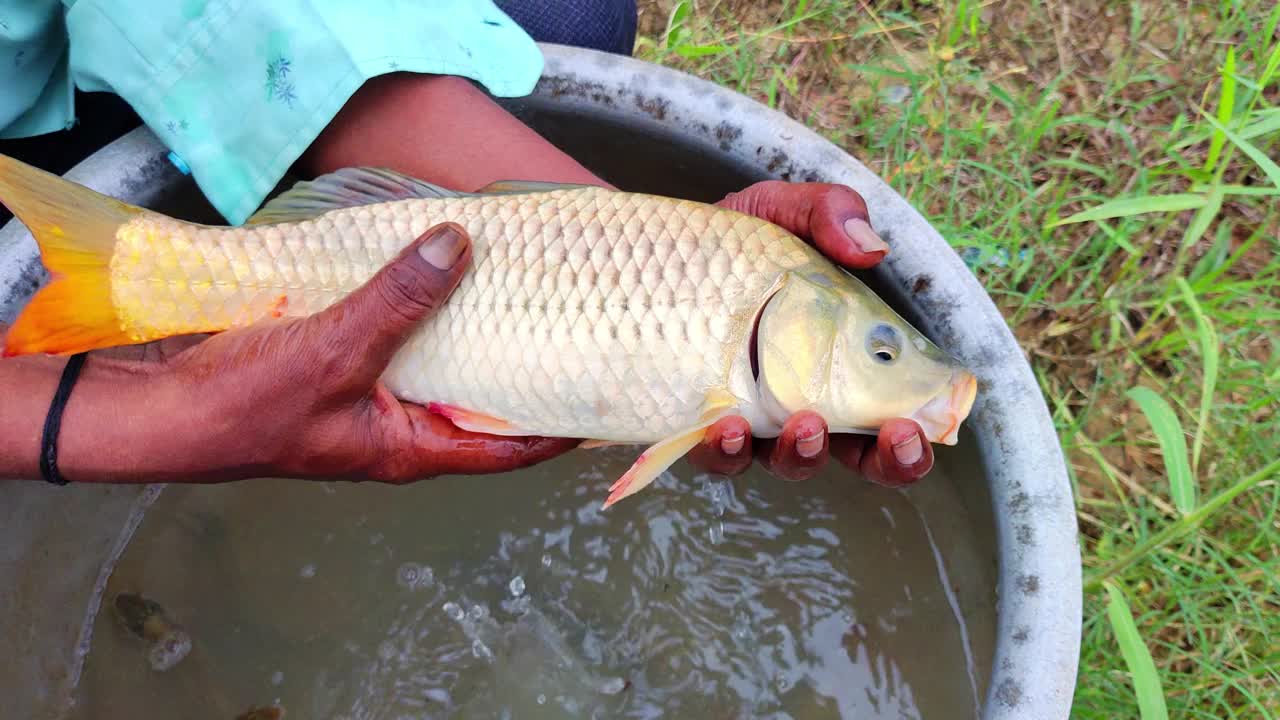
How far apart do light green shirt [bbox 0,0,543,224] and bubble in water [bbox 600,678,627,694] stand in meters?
1.09

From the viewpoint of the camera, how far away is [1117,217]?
2383 mm

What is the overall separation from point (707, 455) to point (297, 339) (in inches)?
24.5

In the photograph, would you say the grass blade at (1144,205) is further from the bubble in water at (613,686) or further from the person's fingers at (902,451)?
the bubble in water at (613,686)

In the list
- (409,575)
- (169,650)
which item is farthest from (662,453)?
(169,650)

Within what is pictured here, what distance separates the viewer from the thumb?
1.26 metres

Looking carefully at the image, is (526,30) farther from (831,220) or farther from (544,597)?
(544,597)

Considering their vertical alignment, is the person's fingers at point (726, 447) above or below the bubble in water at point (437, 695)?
above

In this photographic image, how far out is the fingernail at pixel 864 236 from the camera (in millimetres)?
1374

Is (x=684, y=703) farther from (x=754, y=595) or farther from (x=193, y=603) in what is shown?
(x=193, y=603)

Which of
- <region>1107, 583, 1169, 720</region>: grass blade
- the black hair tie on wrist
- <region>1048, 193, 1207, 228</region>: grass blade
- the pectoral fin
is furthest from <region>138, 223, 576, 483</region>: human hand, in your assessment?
<region>1048, 193, 1207, 228</region>: grass blade

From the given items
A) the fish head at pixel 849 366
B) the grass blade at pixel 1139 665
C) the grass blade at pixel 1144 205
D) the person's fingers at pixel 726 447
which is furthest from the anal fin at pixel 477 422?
the grass blade at pixel 1144 205

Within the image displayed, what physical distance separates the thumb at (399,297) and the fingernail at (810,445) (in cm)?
54

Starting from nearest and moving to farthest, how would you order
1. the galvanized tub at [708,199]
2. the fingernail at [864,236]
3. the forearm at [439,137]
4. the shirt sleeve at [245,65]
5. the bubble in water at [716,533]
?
→ 1. the galvanized tub at [708,199]
2. the fingernail at [864,236]
3. the shirt sleeve at [245,65]
4. the forearm at [439,137]
5. the bubble in water at [716,533]

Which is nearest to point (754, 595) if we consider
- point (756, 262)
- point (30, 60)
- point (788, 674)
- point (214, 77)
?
point (788, 674)
